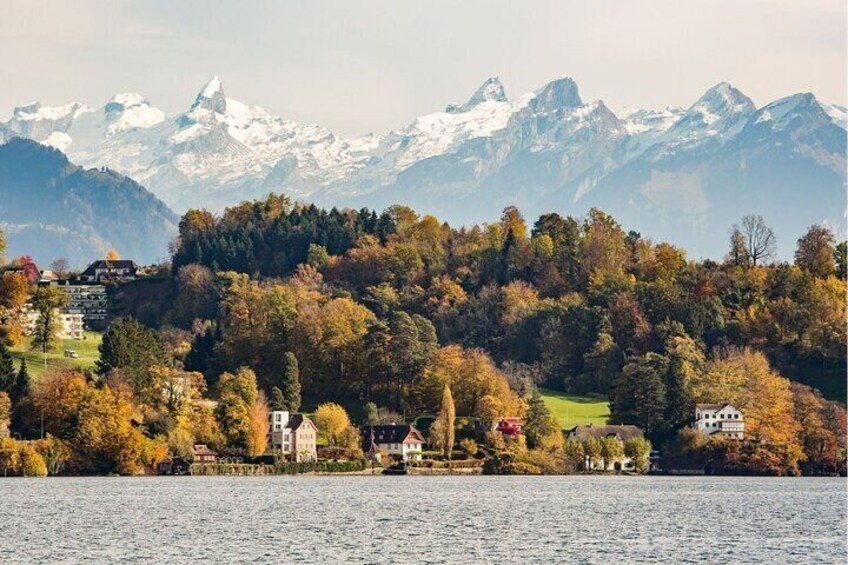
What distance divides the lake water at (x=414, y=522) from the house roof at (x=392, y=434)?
73.9ft

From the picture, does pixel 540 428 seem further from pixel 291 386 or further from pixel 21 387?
pixel 21 387

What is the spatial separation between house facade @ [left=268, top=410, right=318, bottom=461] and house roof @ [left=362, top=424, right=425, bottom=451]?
4.54 metres

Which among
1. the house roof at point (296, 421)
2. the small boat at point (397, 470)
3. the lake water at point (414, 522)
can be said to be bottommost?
the lake water at point (414, 522)

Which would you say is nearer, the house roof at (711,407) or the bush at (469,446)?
the bush at (469,446)

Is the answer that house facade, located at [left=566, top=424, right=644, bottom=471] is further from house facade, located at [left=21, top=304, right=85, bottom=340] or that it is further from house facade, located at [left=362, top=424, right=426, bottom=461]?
house facade, located at [left=21, top=304, right=85, bottom=340]

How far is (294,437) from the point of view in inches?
5778

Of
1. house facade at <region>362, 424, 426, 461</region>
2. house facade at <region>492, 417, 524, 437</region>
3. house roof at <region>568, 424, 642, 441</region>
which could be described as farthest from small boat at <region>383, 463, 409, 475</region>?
house roof at <region>568, 424, 642, 441</region>

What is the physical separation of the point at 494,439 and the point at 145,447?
29534mm

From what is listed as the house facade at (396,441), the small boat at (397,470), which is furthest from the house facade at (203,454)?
the house facade at (396,441)

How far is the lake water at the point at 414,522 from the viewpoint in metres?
72.5

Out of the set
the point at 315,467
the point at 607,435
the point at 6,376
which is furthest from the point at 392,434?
the point at 6,376

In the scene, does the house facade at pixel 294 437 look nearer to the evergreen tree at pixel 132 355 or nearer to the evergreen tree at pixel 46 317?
the evergreen tree at pixel 132 355

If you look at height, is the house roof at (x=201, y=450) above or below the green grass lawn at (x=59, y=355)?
Result: below

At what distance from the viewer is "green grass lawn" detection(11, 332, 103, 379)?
164675 millimetres
